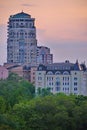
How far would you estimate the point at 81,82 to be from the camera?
71.2 metres

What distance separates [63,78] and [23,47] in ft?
72.1

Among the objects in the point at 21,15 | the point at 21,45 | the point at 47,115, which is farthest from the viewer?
the point at 21,15

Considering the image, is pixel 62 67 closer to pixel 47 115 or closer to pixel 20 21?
pixel 20 21

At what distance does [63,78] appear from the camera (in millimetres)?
71188

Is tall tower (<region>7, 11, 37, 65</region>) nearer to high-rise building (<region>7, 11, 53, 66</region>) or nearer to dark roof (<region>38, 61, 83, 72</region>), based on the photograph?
high-rise building (<region>7, 11, 53, 66</region>)

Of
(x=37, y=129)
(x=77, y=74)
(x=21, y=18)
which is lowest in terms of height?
(x=37, y=129)

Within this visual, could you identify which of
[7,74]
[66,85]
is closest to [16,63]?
[7,74]

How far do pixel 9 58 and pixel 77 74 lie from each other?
2323cm

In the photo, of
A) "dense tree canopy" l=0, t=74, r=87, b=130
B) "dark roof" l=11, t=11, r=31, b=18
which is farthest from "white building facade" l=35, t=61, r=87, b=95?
"dark roof" l=11, t=11, r=31, b=18

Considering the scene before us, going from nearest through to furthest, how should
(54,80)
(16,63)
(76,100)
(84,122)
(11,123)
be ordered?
1. (11,123)
2. (84,122)
3. (76,100)
4. (54,80)
5. (16,63)

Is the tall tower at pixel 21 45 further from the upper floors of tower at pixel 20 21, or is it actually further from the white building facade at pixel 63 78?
the white building facade at pixel 63 78

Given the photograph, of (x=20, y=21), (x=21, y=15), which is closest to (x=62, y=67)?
(x=20, y=21)

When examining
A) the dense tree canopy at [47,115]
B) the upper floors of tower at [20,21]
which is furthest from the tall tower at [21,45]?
the dense tree canopy at [47,115]

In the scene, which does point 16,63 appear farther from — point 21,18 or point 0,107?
point 0,107
